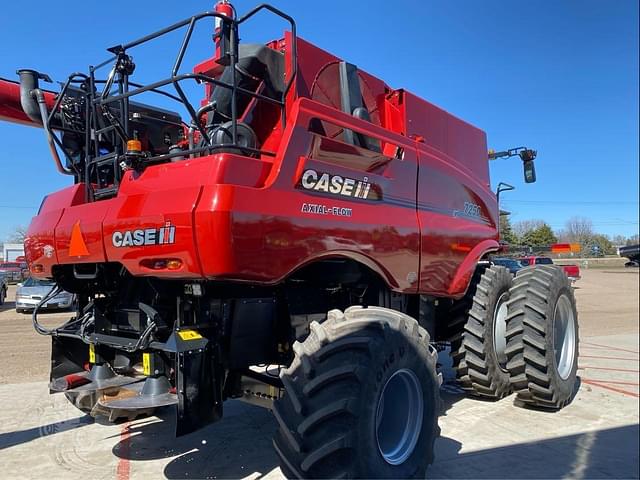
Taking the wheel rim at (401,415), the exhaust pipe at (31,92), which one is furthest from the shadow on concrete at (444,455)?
the exhaust pipe at (31,92)

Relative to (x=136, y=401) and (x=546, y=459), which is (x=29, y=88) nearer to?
(x=136, y=401)

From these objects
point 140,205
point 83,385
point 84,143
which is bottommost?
point 83,385

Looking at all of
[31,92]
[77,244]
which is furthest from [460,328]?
[31,92]

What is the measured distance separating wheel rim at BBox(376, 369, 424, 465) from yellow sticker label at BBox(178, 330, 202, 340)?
1.38 m

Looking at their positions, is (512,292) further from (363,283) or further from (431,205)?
(363,283)

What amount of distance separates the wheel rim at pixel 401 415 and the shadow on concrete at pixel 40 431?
3259 millimetres

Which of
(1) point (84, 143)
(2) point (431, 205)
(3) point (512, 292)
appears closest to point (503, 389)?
(3) point (512, 292)

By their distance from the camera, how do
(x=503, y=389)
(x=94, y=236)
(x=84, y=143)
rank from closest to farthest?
(x=94, y=236)
(x=84, y=143)
(x=503, y=389)

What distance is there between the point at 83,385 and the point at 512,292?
177 inches

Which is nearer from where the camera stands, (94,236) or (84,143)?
(94,236)

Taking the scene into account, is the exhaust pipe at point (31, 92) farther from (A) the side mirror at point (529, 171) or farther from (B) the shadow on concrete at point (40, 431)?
(A) the side mirror at point (529, 171)

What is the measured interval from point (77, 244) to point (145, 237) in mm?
984

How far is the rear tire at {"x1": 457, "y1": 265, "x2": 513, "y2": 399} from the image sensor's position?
5586 millimetres

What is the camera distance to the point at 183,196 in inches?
128
